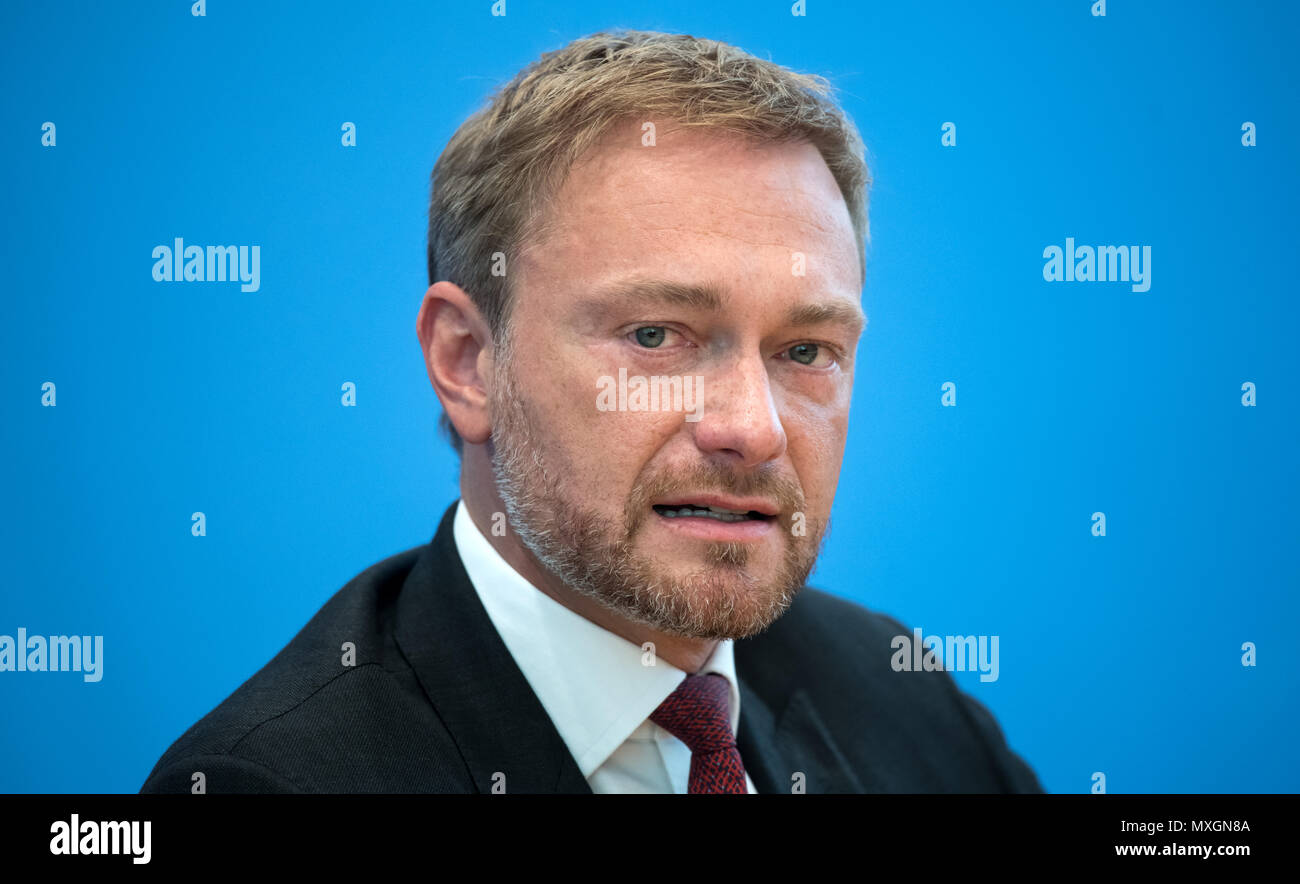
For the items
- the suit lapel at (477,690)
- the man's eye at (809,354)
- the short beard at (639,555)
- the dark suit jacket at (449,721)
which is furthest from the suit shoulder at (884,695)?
the man's eye at (809,354)

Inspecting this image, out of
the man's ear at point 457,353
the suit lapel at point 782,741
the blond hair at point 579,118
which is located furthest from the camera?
the suit lapel at point 782,741

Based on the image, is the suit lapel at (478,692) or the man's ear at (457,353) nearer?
the suit lapel at (478,692)

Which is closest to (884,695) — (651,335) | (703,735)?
(703,735)

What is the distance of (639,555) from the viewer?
86.7 inches

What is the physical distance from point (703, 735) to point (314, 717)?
79cm

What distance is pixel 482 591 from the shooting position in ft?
8.04

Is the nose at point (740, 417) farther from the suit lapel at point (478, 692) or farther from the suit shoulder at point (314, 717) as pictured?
the suit shoulder at point (314, 717)

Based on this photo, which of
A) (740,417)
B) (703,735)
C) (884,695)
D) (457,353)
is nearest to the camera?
(740,417)

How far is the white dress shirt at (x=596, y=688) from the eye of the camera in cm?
233

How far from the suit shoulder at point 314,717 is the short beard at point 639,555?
0.40m

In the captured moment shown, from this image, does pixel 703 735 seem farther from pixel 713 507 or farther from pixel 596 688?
pixel 713 507
